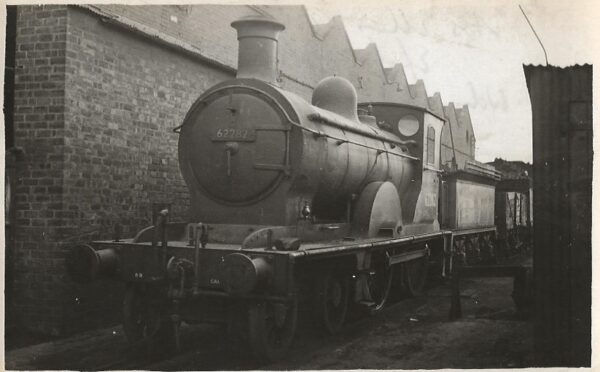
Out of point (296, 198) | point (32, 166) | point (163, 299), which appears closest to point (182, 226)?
point (163, 299)

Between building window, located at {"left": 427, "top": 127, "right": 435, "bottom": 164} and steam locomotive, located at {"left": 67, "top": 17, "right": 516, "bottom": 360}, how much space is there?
188 cm

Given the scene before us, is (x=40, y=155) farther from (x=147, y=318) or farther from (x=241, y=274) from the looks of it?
(x=241, y=274)

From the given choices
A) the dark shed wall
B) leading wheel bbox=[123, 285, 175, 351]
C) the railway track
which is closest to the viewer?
the dark shed wall

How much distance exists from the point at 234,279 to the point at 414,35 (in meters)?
3.03

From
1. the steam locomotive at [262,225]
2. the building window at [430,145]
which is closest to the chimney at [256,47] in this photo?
the steam locomotive at [262,225]

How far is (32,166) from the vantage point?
6.37 metres

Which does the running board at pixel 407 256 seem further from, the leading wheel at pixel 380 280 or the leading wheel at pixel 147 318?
the leading wheel at pixel 147 318

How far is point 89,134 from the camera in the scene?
21.9 feet

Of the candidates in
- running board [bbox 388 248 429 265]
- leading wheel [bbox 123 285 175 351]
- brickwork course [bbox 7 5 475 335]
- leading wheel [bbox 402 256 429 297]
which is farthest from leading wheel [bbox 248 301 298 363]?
leading wheel [bbox 402 256 429 297]

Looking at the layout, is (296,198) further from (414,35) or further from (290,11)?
(290,11)

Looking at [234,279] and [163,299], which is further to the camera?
[163,299]

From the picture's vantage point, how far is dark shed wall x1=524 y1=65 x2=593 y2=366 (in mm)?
5207

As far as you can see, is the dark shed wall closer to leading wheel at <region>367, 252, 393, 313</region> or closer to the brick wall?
leading wheel at <region>367, 252, 393, 313</region>

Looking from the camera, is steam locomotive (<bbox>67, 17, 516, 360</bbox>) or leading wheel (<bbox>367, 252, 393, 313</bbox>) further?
leading wheel (<bbox>367, 252, 393, 313</bbox>)
